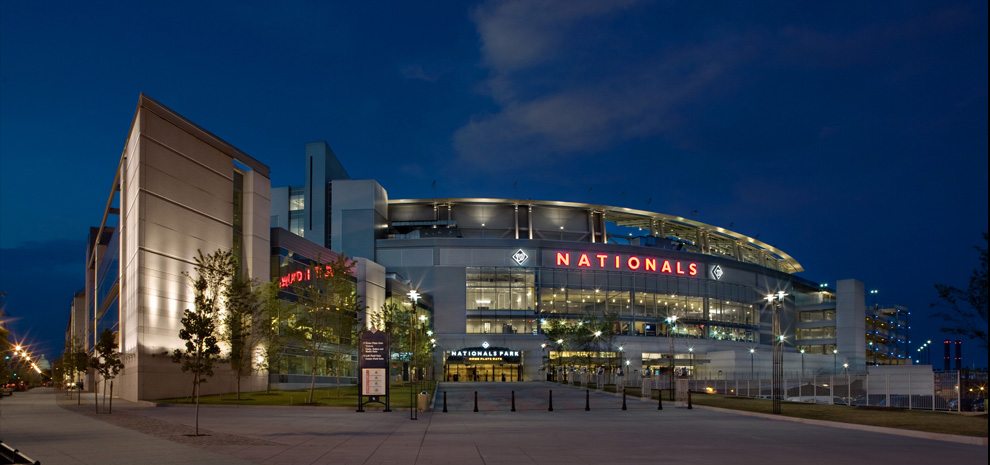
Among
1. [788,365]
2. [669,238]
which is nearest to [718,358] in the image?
[788,365]

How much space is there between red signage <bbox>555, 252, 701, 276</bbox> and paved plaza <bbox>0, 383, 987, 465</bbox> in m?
89.9

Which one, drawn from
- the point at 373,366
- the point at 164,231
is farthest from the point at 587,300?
the point at 373,366

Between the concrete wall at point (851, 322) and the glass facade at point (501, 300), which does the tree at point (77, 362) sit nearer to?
the glass facade at point (501, 300)

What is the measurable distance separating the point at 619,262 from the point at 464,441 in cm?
10595

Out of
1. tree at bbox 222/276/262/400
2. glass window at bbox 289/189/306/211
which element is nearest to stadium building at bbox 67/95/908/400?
glass window at bbox 289/189/306/211

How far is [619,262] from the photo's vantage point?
412 ft

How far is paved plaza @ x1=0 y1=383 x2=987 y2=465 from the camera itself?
669 inches

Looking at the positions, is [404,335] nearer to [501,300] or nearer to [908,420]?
[501,300]

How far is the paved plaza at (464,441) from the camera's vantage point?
1700 cm

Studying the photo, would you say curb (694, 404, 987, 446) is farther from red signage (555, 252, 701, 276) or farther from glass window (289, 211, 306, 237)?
glass window (289, 211, 306, 237)

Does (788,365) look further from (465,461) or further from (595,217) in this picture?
(465,461)

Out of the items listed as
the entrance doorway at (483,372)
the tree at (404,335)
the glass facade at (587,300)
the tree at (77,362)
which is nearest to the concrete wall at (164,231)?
the tree at (77,362)

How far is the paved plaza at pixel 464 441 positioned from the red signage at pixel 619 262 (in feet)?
295

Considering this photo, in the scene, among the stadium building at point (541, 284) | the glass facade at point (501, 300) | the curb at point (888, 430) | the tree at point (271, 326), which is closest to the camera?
the curb at point (888, 430)
